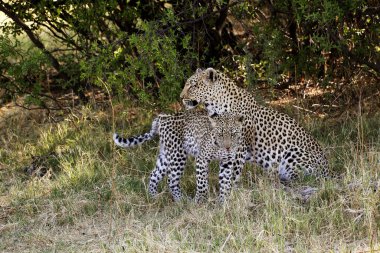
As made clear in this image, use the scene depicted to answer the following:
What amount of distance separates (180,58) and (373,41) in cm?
241

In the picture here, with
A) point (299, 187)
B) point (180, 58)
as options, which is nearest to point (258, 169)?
point (299, 187)

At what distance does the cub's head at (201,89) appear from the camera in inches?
330

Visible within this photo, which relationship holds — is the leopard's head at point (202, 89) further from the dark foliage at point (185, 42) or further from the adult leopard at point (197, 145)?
the dark foliage at point (185, 42)

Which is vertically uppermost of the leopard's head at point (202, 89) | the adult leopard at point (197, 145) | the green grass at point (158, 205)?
the leopard's head at point (202, 89)

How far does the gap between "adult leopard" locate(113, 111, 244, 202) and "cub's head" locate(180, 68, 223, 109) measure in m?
0.16

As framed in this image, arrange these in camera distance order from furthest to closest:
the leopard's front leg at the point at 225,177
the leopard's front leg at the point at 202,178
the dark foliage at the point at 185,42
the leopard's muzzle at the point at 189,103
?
the dark foliage at the point at 185,42 < the leopard's muzzle at the point at 189,103 < the leopard's front leg at the point at 202,178 < the leopard's front leg at the point at 225,177

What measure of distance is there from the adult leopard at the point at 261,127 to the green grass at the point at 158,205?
10.2 inches

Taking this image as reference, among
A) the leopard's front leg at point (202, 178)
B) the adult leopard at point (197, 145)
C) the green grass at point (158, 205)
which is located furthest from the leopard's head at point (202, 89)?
the green grass at point (158, 205)

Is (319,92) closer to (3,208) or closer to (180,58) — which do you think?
(180,58)

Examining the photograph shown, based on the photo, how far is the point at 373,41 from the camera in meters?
10.0

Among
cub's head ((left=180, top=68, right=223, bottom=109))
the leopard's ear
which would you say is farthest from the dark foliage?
the leopard's ear

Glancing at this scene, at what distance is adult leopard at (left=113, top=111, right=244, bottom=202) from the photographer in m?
7.94

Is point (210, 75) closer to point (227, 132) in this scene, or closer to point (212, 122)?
point (212, 122)

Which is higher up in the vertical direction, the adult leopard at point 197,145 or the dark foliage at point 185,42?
the dark foliage at point 185,42
